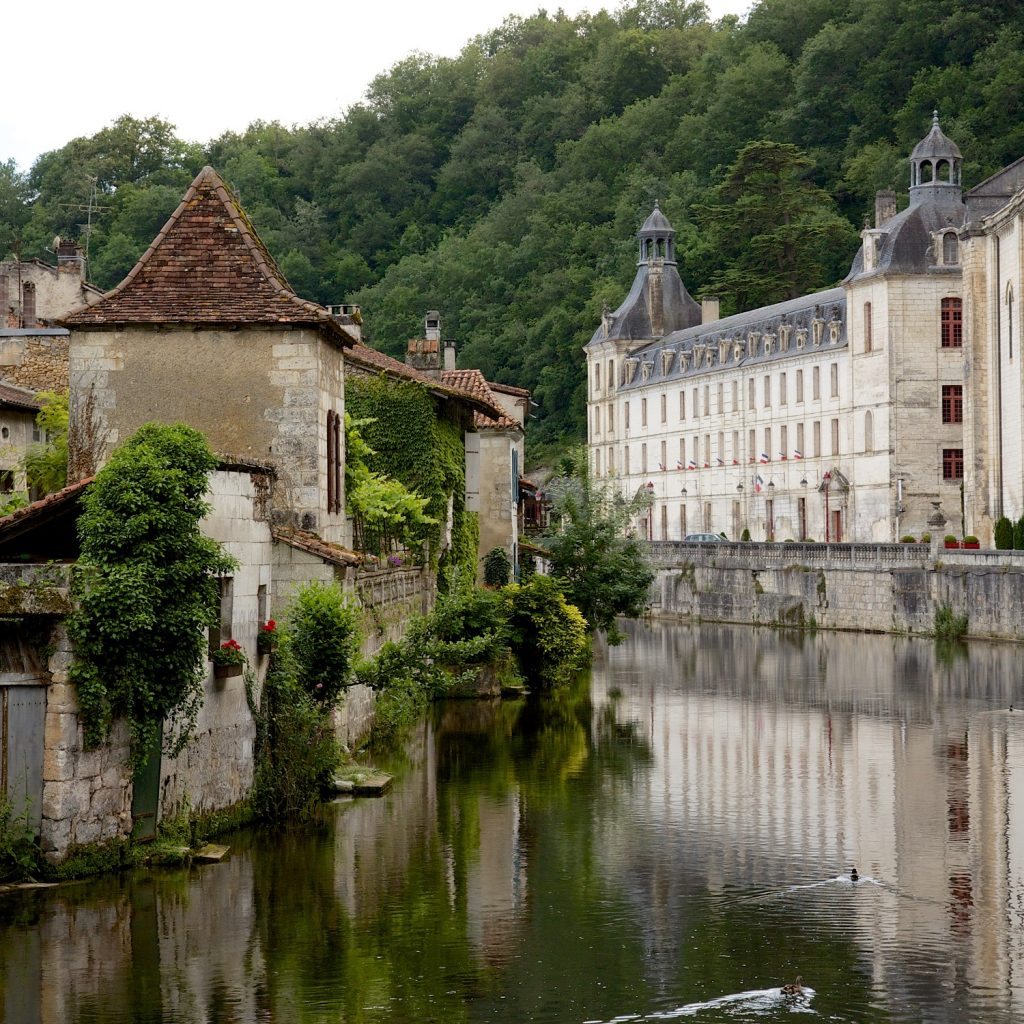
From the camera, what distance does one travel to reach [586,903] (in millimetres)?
17016

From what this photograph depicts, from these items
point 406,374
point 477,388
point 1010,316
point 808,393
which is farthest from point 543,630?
point 808,393

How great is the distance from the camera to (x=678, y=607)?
6912cm

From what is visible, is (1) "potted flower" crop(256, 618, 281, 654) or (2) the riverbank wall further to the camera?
(2) the riverbank wall

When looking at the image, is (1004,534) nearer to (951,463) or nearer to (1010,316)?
(1010,316)

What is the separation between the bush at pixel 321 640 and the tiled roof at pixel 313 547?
909 mm

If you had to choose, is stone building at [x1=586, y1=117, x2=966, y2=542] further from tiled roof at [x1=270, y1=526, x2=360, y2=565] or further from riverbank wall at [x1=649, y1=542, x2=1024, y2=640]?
tiled roof at [x1=270, y1=526, x2=360, y2=565]

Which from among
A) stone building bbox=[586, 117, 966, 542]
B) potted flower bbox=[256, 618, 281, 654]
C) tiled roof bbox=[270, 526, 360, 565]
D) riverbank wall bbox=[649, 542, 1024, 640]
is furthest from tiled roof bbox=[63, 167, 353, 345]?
stone building bbox=[586, 117, 966, 542]

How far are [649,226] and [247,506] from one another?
8715 centimetres

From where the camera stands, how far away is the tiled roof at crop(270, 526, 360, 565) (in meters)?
22.4

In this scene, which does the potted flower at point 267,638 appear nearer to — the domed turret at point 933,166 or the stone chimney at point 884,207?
the domed turret at point 933,166

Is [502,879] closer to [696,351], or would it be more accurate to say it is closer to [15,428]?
[15,428]

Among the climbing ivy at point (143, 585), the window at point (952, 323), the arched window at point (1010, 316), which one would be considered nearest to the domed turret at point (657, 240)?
the window at point (952, 323)

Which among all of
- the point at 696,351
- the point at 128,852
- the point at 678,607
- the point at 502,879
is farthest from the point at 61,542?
the point at 696,351

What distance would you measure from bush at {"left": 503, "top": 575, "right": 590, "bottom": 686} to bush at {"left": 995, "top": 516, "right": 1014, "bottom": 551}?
25290mm
